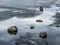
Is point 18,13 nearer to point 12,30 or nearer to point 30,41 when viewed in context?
point 12,30

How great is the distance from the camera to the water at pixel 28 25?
1334 centimetres

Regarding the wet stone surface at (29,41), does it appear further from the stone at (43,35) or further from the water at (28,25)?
the stone at (43,35)

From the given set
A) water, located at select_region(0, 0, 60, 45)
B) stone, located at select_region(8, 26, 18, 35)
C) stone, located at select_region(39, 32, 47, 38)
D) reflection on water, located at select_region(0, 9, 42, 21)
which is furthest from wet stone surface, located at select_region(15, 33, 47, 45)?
reflection on water, located at select_region(0, 9, 42, 21)

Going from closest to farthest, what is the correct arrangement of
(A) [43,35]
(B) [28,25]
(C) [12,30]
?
(A) [43,35] < (C) [12,30] < (B) [28,25]

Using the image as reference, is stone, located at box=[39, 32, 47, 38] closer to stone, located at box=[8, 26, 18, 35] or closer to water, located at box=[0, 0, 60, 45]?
water, located at box=[0, 0, 60, 45]

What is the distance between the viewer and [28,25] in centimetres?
1630

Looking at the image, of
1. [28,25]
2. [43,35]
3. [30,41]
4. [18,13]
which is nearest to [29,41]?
[30,41]

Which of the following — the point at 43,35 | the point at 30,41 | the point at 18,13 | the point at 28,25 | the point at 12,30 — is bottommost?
the point at 30,41

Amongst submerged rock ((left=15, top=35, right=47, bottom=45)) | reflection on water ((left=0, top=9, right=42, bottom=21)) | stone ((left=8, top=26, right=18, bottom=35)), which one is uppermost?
reflection on water ((left=0, top=9, right=42, bottom=21))

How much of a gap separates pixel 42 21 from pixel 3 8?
650 cm

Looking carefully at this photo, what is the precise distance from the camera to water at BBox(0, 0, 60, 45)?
13.3 m

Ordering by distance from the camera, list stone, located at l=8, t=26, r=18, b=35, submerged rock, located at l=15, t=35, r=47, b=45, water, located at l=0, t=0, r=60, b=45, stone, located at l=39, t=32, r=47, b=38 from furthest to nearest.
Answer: stone, located at l=8, t=26, r=18, b=35 < stone, located at l=39, t=32, r=47, b=38 < water, located at l=0, t=0, r=60, b=45 < submerged rock, located at l=15, t=35, r=47, b=45

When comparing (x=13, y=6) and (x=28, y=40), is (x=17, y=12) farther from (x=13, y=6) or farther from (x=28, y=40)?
(x=28, y=40)

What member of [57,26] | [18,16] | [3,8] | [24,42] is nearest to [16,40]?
[24,42]
